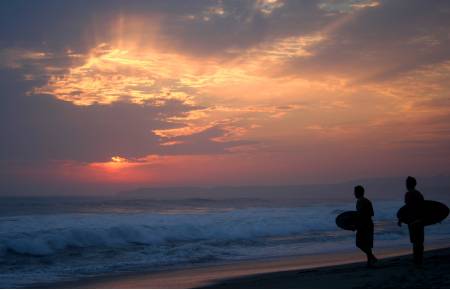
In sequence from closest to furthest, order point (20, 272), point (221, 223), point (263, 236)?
point (20, 272) → point (263, 236) → point (221, 223)

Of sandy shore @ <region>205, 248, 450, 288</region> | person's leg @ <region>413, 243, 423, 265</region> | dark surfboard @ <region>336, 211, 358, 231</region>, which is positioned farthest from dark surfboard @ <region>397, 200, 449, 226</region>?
dark surfboard @ <region>336, 211, 358, 231</region>

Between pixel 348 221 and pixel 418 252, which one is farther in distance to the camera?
pixel 348 221

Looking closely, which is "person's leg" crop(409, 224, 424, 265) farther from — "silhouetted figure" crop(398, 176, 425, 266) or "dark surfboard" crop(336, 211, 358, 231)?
"dark surfboard" crop(336, 211, 358, 231)

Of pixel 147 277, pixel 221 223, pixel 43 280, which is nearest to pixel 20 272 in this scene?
pixel 43 280

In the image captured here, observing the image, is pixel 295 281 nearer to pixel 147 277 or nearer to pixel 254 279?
pixel 254 279

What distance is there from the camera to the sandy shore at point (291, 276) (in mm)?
8273

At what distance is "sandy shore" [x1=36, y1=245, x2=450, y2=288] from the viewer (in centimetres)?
827

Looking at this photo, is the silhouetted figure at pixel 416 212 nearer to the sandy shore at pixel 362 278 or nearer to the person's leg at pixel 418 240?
the person's leg at pixel 418 240

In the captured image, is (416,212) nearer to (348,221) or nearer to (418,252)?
(418,252)

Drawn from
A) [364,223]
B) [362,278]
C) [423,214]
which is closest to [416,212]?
[423,214]

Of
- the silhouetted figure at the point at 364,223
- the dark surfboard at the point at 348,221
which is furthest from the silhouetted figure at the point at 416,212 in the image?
the dark surfboard at the point at 348,221

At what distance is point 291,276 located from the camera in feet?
34.8

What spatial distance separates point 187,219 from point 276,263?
14.9m

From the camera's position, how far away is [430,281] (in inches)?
307
